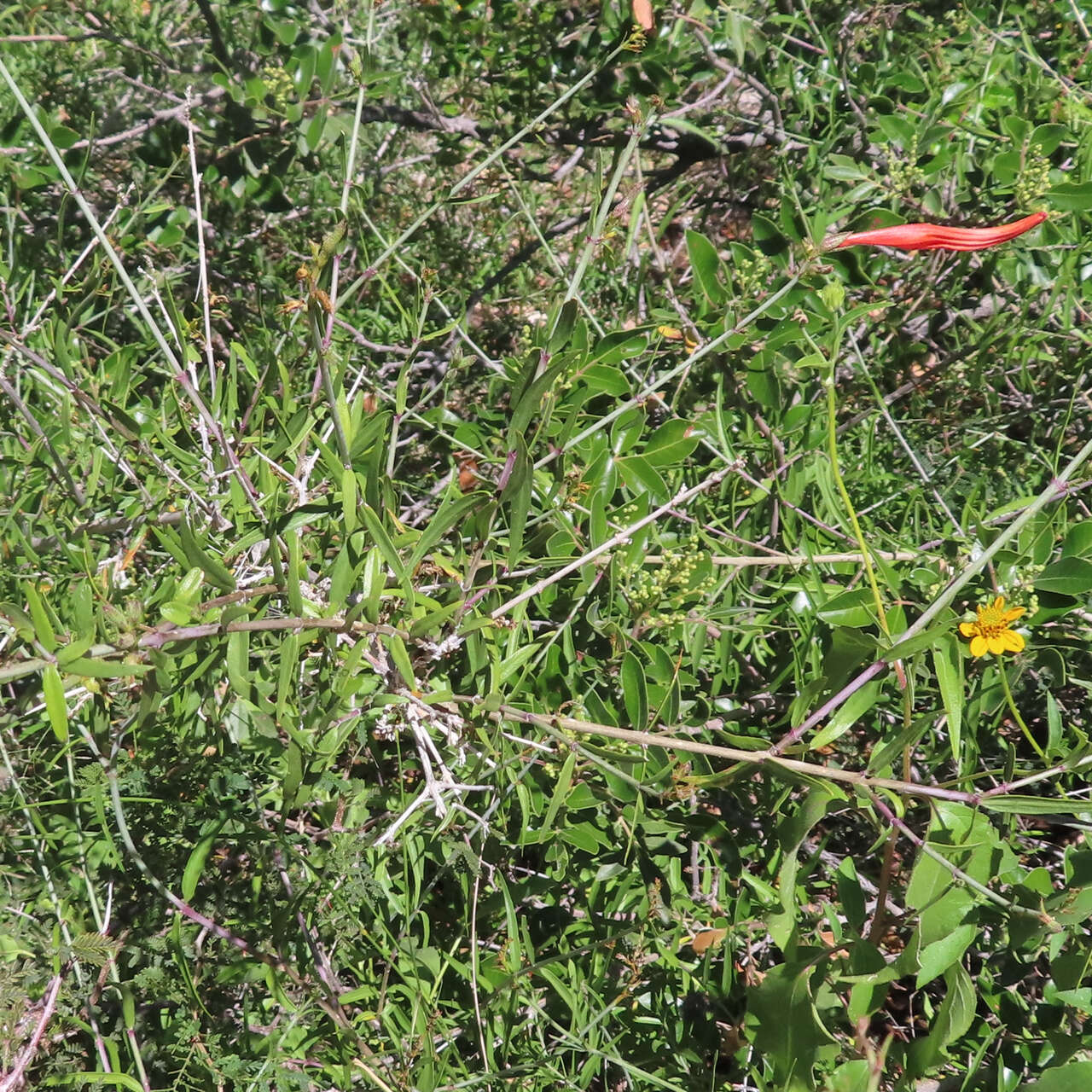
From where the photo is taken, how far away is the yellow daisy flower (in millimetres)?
1118

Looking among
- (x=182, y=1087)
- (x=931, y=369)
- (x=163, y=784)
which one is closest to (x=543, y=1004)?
(x=182, y=1087)

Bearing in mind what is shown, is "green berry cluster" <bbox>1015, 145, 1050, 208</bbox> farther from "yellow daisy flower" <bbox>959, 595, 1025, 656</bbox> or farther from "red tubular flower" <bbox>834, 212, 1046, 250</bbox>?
"yellow daisy flower" <bbox>959, 595, 1025, 656</bbox>

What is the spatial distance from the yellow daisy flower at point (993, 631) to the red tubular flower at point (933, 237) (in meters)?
0.47

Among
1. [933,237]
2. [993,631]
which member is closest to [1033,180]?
[933,237]

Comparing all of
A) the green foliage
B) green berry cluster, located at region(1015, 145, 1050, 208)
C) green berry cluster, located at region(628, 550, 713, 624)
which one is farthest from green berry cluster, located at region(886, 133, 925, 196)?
green berry cluster, located at region(628, 550, 713, 624)

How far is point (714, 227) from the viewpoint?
2.48 meters

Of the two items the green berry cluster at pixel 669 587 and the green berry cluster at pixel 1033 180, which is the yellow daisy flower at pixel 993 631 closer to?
the green berry cluster at pixel 669 587

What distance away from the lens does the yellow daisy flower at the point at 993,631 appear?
44.0 inches

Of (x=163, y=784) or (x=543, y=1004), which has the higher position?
(x=163, y=784)

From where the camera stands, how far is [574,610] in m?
1.33

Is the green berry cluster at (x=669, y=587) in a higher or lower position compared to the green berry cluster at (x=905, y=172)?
lower

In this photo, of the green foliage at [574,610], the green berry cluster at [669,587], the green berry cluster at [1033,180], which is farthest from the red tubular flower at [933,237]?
the green berry cluster at [669,587]

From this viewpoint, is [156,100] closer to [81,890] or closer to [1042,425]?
[81,890]

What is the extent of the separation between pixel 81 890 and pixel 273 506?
35.9 inches
